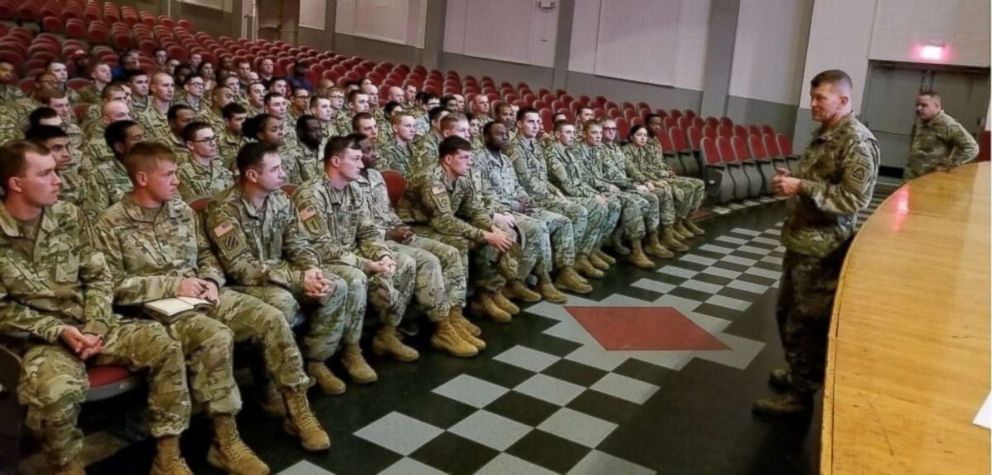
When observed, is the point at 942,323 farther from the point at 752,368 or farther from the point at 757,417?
the point at 752,368

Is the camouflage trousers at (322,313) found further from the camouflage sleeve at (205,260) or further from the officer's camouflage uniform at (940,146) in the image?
the officer's camouflage uniform at (940,146)

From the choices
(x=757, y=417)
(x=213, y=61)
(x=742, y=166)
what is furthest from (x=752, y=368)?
(x=213, y=61)

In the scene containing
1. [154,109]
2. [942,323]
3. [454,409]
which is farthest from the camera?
[154,109]

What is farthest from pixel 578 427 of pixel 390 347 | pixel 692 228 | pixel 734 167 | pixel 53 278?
pixel 734 167

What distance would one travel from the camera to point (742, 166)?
8664 millimetres

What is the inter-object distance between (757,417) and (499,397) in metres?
1.10

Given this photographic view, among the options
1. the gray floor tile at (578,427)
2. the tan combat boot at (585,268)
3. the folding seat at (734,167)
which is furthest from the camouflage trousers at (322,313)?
the folding seat at (734,167)

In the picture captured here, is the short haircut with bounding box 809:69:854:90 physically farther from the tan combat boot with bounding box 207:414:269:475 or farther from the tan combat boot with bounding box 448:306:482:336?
the tan combat boot with bounding box 207:414:269:475

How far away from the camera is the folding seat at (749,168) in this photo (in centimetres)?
873

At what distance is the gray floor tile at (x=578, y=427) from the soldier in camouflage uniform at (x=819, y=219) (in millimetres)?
744

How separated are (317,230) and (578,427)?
139 centimetres

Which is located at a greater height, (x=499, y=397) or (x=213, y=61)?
(x=213, y=61)

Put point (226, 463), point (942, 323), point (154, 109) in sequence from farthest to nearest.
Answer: point (154, 109)
point (226, 463)
point (942, 323)

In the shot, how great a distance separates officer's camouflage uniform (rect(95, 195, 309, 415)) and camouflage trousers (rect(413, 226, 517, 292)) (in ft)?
4.80
